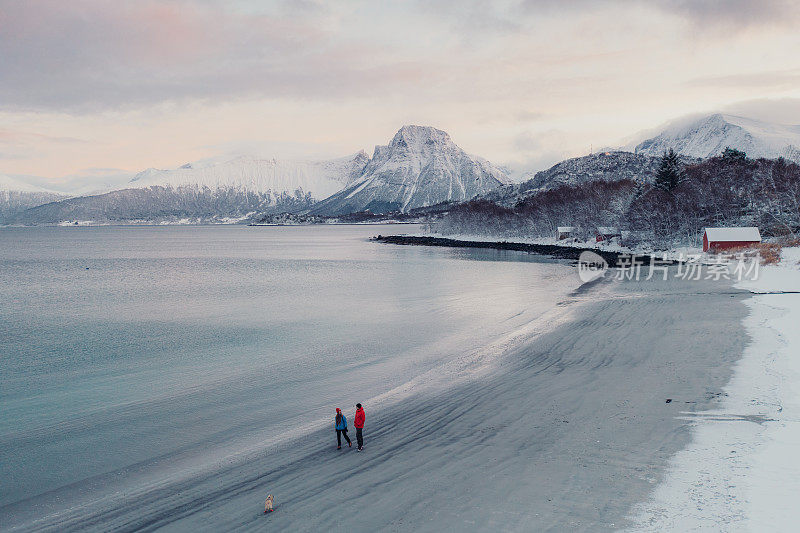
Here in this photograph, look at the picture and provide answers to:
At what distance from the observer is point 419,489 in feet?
41.8

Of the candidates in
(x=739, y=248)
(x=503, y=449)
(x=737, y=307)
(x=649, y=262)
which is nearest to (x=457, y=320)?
(x=737, y=307)

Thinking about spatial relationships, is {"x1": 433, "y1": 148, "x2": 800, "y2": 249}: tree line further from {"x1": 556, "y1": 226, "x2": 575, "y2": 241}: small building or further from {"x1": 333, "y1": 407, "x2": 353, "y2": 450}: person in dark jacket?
{"x1": 333, "y1": 407, "x2": 353, "y2": 450}: person in dark jacket

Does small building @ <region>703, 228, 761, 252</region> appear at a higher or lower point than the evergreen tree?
lower

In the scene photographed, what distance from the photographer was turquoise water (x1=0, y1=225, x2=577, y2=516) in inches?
675

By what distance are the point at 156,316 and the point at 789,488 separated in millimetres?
45515

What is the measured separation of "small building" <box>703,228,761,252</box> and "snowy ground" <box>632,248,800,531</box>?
7113 cm

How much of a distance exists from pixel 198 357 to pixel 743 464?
27102mm

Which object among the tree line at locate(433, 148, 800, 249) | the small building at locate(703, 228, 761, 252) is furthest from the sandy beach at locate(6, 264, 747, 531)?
the tree line at locate(433, 148, 800, 249)

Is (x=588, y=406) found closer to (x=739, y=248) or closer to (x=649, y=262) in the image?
(x=649, y=262)

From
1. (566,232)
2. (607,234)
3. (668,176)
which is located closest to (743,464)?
(607,234)

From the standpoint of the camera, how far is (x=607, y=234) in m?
121

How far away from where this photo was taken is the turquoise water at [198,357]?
56.2 feet

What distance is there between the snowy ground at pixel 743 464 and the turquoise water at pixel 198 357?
38.8ft

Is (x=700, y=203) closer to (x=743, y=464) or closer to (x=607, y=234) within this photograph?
(x=607, y=234)
